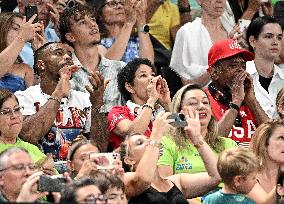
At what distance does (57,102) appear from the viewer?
918 cm

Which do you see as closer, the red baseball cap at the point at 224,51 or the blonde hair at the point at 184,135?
the blonde hair at the point at 184,135

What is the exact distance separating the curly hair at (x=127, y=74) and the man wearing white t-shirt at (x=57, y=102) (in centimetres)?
30

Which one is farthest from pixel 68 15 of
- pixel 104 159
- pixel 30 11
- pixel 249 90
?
pixel 104 159

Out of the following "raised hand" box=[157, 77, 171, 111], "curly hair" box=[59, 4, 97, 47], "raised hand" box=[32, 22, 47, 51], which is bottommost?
"raised hand" box=[157, 77, 171, 111]

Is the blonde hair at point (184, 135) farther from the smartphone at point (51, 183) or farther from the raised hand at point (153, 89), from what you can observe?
the smartphone at point (51, 183)

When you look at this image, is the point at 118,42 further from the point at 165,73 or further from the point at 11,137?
the point at 11,137

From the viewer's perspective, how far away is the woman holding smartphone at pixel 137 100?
931 centimetres

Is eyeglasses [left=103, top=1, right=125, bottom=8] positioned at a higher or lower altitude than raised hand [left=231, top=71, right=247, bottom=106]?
higher

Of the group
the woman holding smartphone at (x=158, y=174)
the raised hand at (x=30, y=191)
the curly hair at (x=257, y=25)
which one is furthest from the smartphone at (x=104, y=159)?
the curly hair at (x=257, y=25)

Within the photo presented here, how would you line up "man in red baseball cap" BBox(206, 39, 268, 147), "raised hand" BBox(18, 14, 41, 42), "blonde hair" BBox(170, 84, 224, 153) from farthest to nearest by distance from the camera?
"man in red baseball cap" BBox(206, 39, 268, 147), "raised hand" BBox(18, 14, 41, 42), "blonde hair" BBox(170, 84, 224, 153)

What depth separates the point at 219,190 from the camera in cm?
841

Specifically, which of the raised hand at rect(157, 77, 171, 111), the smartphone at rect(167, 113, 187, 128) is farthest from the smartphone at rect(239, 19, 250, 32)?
the smartphone at rect(167, 113, 187, 128)

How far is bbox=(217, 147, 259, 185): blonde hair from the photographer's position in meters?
8.06

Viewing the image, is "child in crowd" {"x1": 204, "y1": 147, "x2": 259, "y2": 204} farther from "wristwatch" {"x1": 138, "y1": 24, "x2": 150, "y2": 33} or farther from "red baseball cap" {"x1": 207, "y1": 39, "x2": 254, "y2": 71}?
"wristwatch" {"x1": 138, "y1": 24, "x2": 150, "y2": 33}
